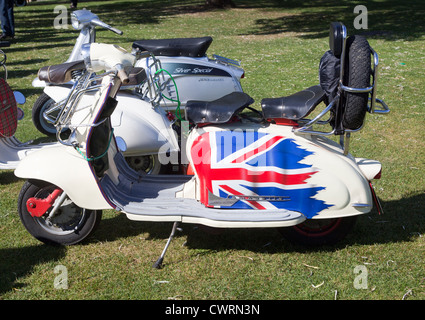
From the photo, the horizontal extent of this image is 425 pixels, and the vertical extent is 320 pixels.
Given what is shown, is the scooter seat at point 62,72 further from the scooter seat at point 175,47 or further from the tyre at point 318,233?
the scooter seat at point 175,47

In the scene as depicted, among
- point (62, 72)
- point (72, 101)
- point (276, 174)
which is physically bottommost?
point (276, 174)

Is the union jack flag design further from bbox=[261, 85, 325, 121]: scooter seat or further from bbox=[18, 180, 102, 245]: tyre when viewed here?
bbox=[18, 180, 102, 245]: tyre

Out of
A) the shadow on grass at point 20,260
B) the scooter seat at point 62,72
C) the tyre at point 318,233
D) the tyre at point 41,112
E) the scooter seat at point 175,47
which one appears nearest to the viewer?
the shadow on grass at point 20,260

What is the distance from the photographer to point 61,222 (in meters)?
3.81

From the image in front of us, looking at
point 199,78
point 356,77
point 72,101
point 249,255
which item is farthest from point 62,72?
point 199,78

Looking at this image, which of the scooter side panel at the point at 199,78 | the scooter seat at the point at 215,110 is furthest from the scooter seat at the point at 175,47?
the scooter seat at the point at 215,110

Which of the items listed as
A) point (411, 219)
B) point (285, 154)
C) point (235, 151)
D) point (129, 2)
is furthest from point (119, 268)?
point (129, 2)

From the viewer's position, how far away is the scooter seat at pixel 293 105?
11.3 feet

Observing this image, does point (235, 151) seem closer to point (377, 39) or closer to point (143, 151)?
point (143, 151)

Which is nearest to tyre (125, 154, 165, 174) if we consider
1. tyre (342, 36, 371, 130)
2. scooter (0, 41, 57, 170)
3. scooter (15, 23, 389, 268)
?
scooter (0, 41, 57, 170)

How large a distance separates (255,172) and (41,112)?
3461 millimetres

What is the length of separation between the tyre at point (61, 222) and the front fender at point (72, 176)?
0.17m

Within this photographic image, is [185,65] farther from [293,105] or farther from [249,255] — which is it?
[249,255]

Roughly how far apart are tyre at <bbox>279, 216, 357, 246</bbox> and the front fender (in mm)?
→ 1313
